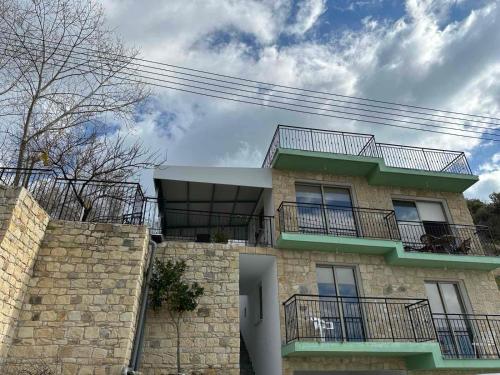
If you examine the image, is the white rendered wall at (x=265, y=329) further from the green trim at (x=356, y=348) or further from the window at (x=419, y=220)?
the window at (x=419, y=220)

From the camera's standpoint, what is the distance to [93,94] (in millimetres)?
11422

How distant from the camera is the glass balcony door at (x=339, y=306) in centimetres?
855

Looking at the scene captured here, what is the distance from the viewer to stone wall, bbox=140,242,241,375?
766 centimetres

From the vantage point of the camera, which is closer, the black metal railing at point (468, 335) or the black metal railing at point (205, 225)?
the black metal railing at point (468, 335)

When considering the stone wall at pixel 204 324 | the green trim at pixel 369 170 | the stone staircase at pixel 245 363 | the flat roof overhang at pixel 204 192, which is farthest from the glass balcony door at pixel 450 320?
the flat roof overhang at pixel 204 192

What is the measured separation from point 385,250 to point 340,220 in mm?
1527

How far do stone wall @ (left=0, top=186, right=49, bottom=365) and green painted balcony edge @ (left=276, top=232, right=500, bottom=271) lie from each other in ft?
18.8

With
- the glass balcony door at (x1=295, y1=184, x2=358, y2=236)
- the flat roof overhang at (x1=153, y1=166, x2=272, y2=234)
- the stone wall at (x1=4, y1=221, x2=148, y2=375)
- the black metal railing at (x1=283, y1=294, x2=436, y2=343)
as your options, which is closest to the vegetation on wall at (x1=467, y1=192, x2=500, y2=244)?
the glass balcony door at (x1=295, y1=184, x2=358, y2=236)

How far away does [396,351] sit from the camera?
7.79 meters

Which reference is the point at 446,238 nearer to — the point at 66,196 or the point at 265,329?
the point at 265,329

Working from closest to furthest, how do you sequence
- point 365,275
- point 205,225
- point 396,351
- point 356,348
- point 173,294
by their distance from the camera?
point 356,348 < point 396,351 < point 173,294 < point 365,275 < point 205,225

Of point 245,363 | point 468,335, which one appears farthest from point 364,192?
point 245,363

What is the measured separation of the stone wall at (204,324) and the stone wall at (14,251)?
8.86ft

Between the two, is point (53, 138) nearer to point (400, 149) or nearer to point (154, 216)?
point (154, 216)
